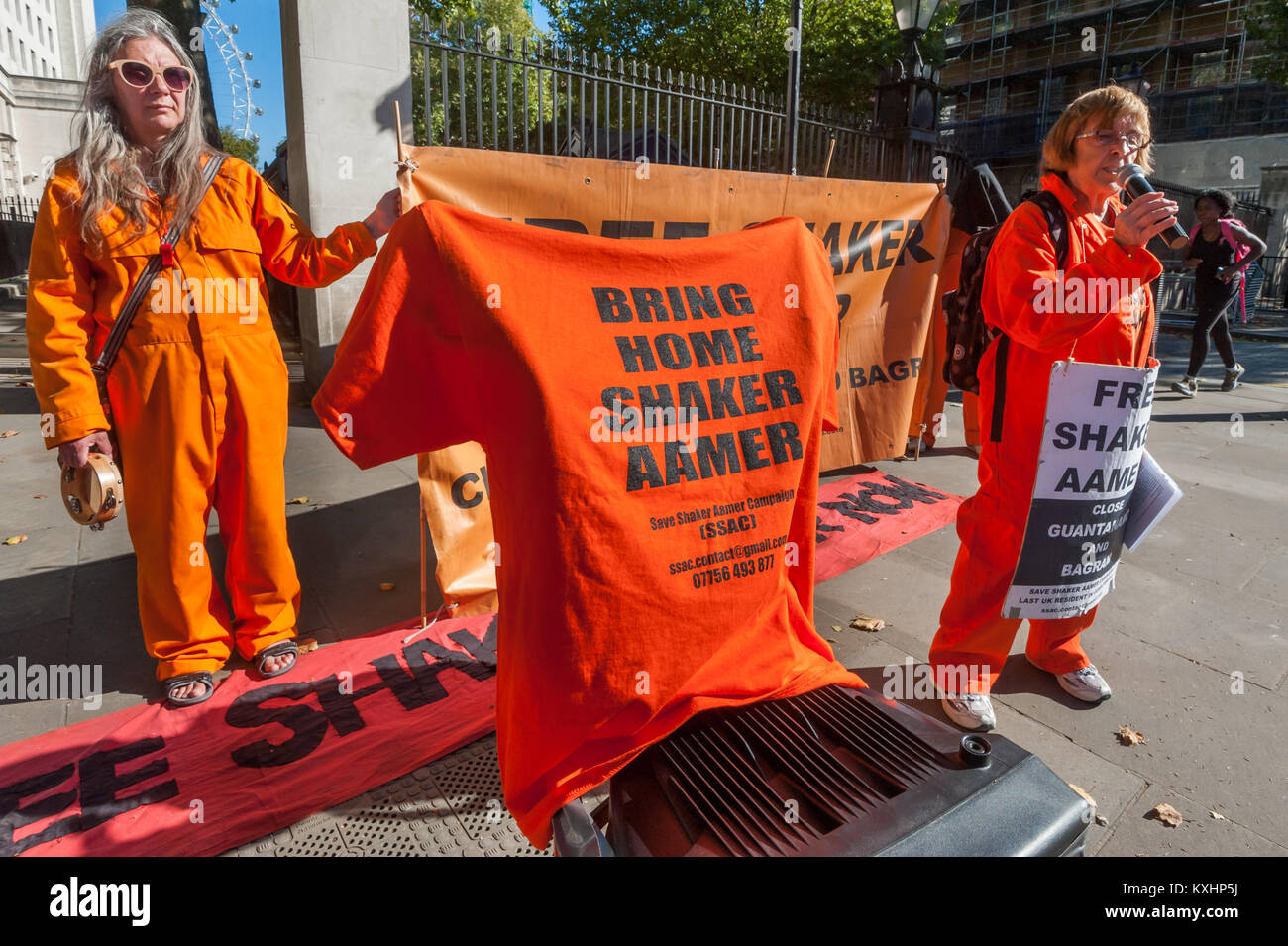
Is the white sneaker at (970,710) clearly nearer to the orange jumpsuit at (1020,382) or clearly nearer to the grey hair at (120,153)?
the orange jumpsuit at (1020,382)

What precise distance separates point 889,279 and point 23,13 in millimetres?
60548

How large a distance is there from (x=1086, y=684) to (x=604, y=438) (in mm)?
2526

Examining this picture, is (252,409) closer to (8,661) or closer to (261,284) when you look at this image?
(261,284)

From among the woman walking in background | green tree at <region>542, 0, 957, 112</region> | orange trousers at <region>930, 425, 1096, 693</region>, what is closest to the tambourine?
orange trousers at <region>930, 425, 1096, 693</region>

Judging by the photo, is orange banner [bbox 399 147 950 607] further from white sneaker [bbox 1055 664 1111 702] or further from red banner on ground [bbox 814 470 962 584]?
white sneaker [bbox 1055 664 1111 702]

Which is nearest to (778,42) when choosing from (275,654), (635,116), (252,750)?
(635,116)

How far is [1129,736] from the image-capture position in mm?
2781

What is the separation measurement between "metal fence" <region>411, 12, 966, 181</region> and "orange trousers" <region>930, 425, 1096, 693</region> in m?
3.44

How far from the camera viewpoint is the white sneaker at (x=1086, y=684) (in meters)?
2.98

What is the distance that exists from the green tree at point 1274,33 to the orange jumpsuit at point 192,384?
25769 millimetres

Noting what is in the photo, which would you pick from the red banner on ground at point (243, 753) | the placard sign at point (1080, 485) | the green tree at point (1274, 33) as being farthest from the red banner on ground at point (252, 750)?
the green tree at point (1274, 33)

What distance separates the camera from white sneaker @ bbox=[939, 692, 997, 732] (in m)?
2.77

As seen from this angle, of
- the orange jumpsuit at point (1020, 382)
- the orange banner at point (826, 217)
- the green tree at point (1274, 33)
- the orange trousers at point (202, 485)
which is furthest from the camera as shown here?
the green tree at point (1274, 33)
